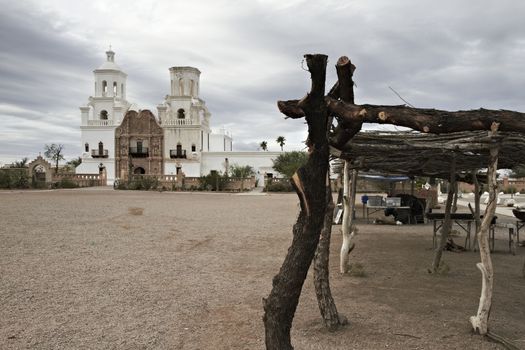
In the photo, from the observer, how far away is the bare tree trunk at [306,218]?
121 inches

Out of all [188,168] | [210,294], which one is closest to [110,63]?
[188,168]

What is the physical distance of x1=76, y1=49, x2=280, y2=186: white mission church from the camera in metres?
52.8

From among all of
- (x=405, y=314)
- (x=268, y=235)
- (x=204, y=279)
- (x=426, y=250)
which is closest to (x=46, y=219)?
(x=268, y=235)

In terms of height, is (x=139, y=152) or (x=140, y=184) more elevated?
(x=139, y=152)

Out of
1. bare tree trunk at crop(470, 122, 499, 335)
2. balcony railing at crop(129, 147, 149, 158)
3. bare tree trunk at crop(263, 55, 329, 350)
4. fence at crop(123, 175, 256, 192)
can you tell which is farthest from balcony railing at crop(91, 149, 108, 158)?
bare tree trunk at crop(263, 55, 329, 350)

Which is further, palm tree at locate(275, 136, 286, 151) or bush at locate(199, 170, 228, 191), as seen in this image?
palm tree at locate(275, 136, 286, 151)

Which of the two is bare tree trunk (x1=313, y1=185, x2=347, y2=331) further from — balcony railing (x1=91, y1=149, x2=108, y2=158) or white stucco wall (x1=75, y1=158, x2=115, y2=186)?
balcony railing (x1=91, y1=149, x2=108, y2=158)

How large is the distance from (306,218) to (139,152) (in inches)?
2065

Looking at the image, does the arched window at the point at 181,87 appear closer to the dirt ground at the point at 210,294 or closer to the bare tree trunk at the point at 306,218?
the dirt ground at the point at 210,294

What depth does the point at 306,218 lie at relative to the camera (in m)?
3.17

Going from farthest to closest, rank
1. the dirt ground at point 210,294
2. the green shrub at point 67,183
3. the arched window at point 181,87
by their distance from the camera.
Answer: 1. the arched window at point 181,87
2. the green shrub at point 67,183
3. the dirt ground at point 210,294

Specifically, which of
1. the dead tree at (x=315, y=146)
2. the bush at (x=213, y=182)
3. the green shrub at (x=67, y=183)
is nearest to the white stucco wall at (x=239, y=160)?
the bush at (x=213, y=182)

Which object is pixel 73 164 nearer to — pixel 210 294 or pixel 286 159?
pixel 286 159

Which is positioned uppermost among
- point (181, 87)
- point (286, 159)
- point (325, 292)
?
point (181, 87)
